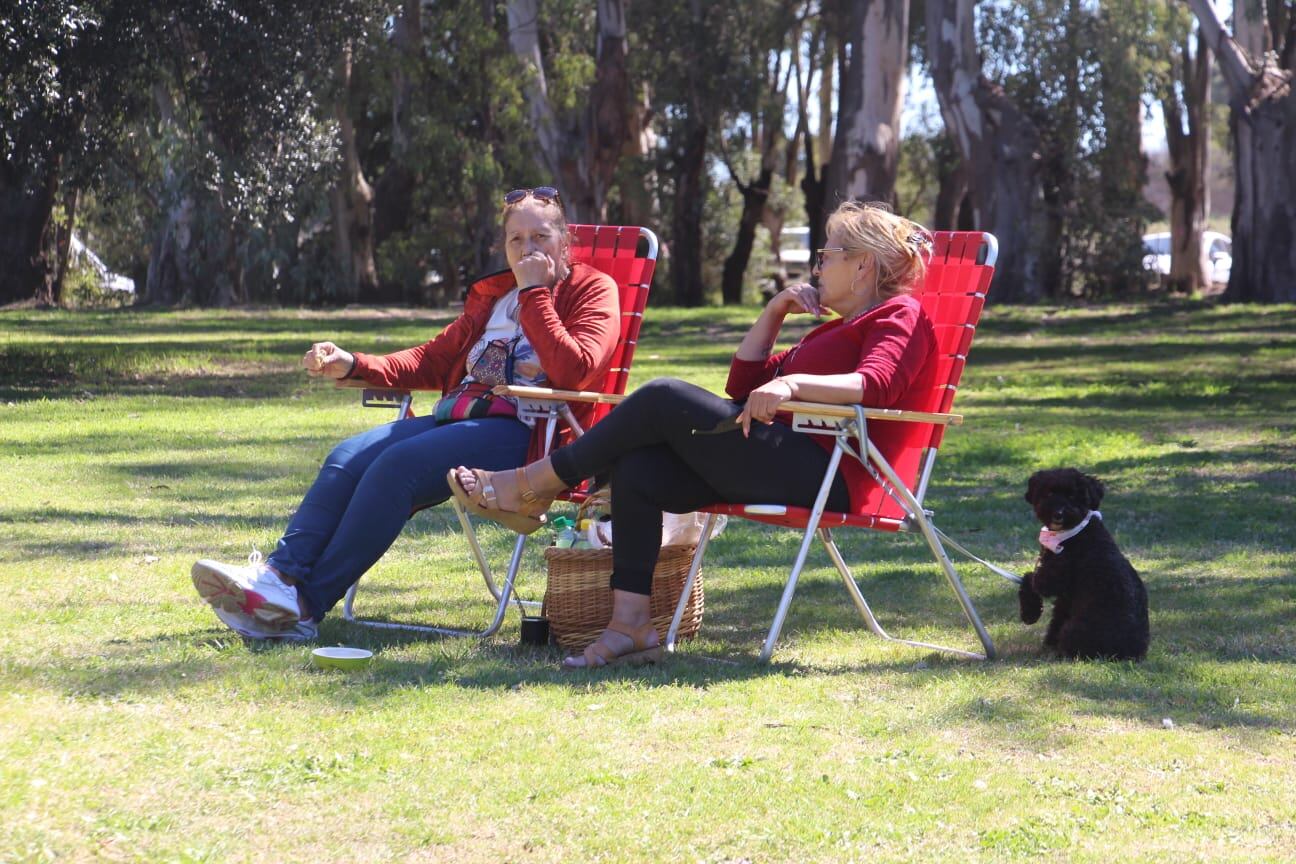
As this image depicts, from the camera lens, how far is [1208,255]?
127 feet

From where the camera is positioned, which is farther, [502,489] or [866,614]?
[866,614]

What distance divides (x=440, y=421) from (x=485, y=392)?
16cm

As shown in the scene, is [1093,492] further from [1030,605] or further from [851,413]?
[851,413]

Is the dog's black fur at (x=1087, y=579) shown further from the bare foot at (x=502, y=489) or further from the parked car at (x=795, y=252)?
the parked car at (x=795, y=252)

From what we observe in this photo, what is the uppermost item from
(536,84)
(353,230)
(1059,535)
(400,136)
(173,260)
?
(536,84)

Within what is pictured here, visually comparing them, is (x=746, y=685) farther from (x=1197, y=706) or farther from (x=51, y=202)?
(x=51, y=202)

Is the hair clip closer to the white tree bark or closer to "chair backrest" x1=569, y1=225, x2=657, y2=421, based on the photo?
"chair backrest" x1=569, y1=225, x2=657, y2=421

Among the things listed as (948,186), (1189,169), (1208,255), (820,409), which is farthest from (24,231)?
(1208,255)

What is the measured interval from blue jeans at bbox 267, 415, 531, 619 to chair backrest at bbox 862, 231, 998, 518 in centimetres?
116

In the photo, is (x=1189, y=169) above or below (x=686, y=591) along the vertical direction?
above

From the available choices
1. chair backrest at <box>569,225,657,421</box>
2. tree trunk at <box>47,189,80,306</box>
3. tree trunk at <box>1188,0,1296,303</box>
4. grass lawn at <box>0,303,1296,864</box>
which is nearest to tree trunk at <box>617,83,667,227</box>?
tree trunk at <box>47,189,80,306</box>

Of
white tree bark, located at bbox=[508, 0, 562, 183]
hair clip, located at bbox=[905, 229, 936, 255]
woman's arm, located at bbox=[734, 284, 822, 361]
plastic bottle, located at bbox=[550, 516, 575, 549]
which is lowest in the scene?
plastic bottle, located at bbox=[550, 516, 575, 549]

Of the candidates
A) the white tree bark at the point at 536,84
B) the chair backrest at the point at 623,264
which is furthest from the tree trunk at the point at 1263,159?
the chair backrest at the point at 623,264

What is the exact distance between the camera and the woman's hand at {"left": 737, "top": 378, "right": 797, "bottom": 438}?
4.20 metres
